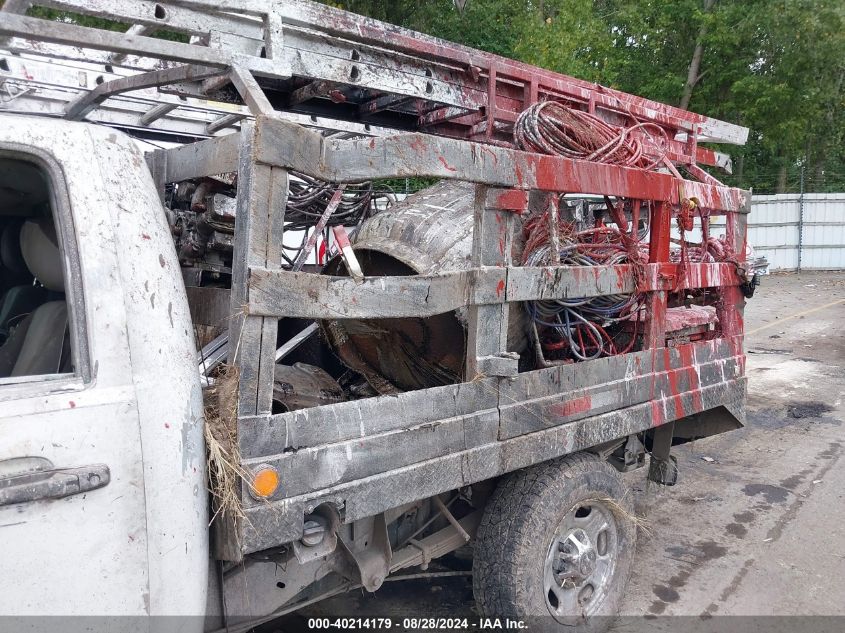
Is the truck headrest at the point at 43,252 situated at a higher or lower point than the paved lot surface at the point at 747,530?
higher

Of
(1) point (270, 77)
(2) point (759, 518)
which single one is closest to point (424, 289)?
(1) point (270, 77)

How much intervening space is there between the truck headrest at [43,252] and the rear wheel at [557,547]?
6.02 ft

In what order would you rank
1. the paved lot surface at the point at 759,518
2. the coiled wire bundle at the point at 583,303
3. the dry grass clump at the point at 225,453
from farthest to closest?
the paved lot surface at the point at 759,518, the coiled wire bundle at the point at 583,303, the dry grass clump at the point at 225,453

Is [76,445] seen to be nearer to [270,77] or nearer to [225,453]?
[225,453]

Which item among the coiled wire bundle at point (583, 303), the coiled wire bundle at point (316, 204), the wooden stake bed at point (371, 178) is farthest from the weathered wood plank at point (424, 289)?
the coiled wire bundle at point (316, 204)

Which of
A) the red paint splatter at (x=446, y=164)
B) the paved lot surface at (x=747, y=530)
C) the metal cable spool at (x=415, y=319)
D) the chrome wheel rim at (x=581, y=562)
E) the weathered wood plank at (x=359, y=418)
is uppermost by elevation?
the red paint splatter at (x=446, y=164)

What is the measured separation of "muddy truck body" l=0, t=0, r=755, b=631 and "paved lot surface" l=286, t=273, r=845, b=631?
432mm

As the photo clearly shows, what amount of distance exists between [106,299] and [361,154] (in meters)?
0.83

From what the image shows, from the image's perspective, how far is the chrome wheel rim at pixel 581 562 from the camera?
9.56 feet

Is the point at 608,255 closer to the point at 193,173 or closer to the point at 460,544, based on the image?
the point at 460,544

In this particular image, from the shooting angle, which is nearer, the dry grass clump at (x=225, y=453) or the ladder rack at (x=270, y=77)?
the dry grass clump at (x=225, y=453)

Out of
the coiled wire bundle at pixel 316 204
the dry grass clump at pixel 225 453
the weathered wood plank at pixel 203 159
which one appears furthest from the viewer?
the coiled wire bundle at pixel 316 204

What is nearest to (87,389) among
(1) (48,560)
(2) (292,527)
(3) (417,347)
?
(1) (48,560)

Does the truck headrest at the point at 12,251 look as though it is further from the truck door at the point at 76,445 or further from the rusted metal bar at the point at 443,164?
the rusted metal bar at the point at 443,164
